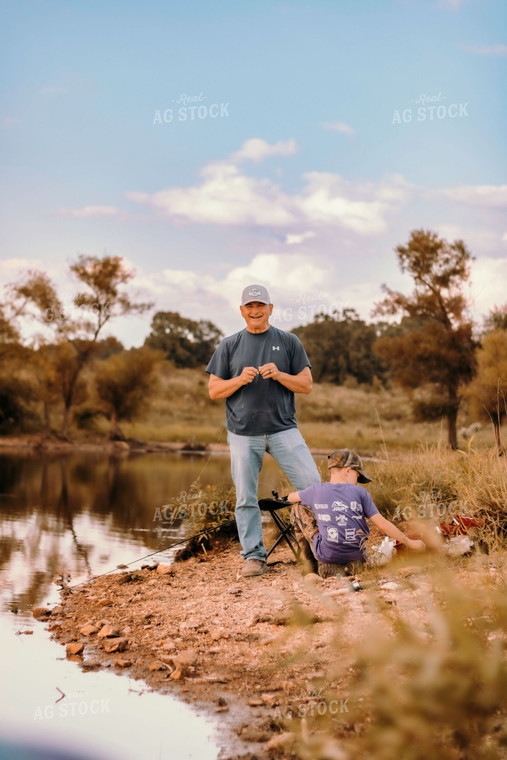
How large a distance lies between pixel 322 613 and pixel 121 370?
2622 centimetres

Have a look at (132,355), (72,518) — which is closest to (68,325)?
(132,355)

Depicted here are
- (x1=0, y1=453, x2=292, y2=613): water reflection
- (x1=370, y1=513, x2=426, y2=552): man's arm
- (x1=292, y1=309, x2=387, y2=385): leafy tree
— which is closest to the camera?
(x1=370, y1=513, x2=426, y2=552): man's arm

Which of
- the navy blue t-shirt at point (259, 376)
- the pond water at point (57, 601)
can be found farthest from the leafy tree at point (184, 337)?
the navy blue t-shirt at point (259, 376)

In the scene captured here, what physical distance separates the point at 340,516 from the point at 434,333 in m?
22.9

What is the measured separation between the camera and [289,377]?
5652mm

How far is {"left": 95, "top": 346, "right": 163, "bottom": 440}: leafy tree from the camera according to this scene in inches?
1178

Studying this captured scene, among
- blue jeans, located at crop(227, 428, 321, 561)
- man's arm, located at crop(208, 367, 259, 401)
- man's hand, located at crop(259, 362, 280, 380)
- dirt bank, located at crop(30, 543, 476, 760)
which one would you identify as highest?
man's hand, located at crop(259, 362, 280, 380)

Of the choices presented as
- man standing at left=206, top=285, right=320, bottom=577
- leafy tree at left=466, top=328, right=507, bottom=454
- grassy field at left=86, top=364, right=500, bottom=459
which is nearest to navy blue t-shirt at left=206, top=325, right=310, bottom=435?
man standing at left=206, top=285, right=320, bottom=577

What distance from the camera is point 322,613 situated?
448cm

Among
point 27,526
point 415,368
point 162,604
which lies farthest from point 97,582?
point 415,368

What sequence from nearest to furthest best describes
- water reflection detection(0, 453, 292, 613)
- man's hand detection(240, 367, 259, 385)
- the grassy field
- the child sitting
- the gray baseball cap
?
the child sitting
man's hand detection(240, 367, 259, 385)
the gray baseball cap
water reflection detection(0, 453, 292, 613)
the grassy field

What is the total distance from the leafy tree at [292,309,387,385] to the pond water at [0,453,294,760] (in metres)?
33.8

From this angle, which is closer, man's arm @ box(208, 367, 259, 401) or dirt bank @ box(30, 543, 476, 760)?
dirt bank @ box(30, 543, 476, 760)

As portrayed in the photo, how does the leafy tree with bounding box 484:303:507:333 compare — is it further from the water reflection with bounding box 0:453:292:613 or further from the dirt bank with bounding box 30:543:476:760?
the dirt bank with bounding box 30:543:476:760
